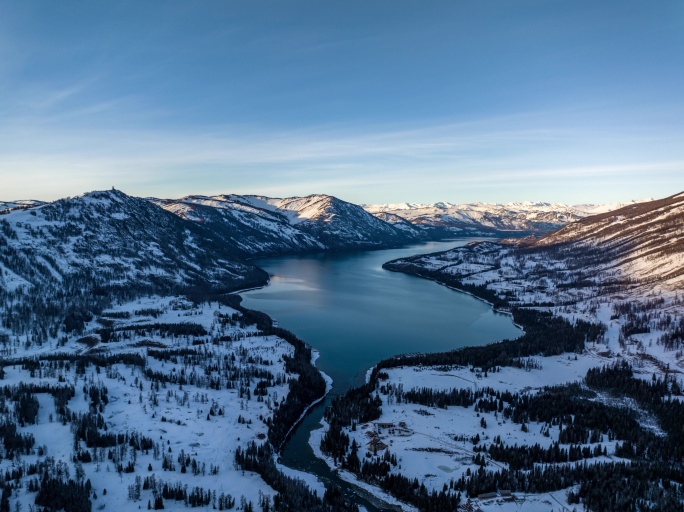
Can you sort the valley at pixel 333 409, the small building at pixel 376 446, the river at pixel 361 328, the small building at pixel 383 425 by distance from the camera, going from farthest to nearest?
1. the river at pixel 361 328
2. the small building at pixel 383 425
3. the small building at pixel 376 446
4. the valley at pixel 333 409

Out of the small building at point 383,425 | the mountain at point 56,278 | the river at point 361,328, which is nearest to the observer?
the small building at point 383,425

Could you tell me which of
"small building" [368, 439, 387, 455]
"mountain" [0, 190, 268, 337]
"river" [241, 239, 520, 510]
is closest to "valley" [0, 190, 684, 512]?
"small building" [368, 439, 387, 455]

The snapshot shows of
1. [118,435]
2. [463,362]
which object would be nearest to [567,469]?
[463,362]

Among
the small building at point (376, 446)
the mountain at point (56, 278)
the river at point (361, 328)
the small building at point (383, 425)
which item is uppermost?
the mountain at point (56, 278)

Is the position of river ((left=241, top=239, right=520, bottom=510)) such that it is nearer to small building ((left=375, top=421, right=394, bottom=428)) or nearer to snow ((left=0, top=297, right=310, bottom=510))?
snow ((left=0, top=297, right=310, bottom=510))

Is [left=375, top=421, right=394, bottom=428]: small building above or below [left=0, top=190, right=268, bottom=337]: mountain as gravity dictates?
below

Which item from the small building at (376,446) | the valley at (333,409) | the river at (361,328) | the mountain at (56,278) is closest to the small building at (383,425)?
the valley at (333,409)

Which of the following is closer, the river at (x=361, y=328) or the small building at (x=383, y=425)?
the small building at (x=383, y=425)

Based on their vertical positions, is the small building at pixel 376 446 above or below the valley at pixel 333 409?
below

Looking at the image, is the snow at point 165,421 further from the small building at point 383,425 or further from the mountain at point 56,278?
the mountain at point 56,278

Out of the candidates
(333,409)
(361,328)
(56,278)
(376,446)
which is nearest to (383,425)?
(376,446)

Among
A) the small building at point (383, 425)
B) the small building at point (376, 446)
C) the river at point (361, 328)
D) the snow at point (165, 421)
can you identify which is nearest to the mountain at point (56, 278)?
the snow at point (165, 421)
